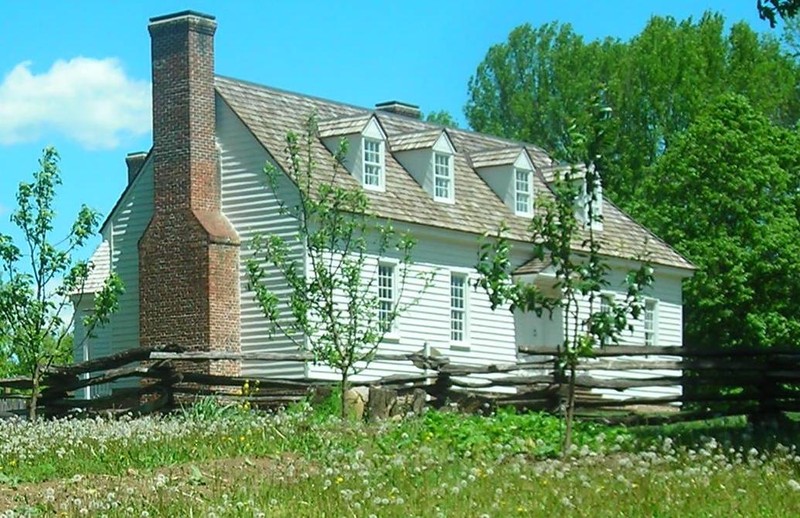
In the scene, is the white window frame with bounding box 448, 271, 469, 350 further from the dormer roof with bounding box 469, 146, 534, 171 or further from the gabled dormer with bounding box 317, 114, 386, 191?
the dormer roof with bounding box 469, 146, 534, 171

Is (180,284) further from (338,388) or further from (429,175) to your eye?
(338,388)

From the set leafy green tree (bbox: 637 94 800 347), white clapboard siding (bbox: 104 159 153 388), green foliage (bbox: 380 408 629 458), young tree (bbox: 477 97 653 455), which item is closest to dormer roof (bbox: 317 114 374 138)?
white clapboard siding (bbox: 104 159 153 388)

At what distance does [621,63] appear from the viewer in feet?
196

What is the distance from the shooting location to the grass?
12500 mm

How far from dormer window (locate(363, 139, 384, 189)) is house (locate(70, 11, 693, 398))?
38 mm

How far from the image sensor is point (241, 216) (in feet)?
110

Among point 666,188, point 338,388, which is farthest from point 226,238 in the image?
point 666,188

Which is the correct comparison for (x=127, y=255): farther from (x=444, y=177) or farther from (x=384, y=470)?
(x=384, y=470)

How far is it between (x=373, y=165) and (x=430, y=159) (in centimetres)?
237

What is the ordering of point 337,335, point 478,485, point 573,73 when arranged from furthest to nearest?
1. point 573,73
2. point 337,335
3. point 478,485

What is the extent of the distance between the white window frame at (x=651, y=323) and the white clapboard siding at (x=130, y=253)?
14583 mm

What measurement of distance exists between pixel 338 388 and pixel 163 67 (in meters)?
12.4

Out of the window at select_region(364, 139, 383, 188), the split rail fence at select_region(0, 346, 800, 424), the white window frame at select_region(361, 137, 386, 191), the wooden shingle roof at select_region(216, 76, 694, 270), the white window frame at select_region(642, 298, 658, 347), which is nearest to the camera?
the split rail fence at select_region(0, 346, 800, 424)

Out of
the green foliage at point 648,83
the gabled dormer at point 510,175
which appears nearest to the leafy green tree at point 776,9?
the gabled dormer at point 510,175
